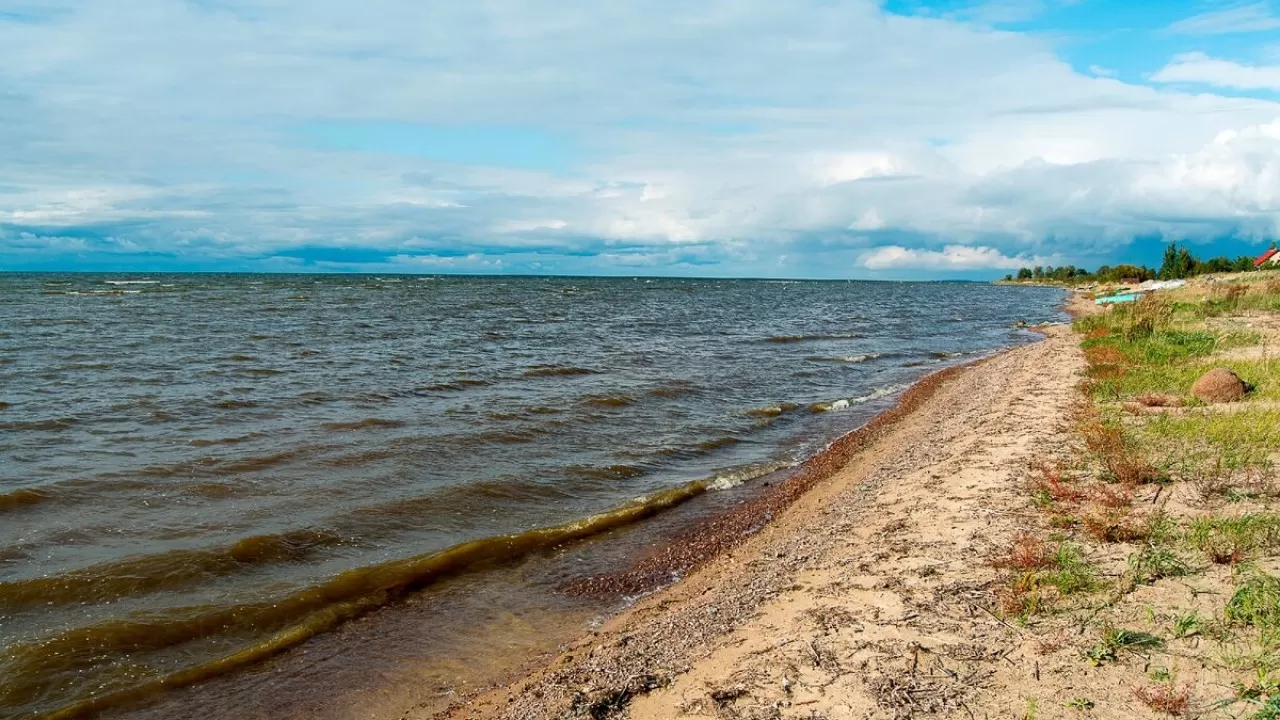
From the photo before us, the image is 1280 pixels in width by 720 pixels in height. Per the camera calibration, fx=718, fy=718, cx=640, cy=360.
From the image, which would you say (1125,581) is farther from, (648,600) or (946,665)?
(648,600)

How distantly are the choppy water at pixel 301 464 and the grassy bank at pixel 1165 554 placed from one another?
5748 millimetres

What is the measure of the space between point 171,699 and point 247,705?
2.39 ft

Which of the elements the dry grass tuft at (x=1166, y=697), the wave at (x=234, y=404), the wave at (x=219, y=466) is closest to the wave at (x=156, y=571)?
the wave at (x=219, y=466)

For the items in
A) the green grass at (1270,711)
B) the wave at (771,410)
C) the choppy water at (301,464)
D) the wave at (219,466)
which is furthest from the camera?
the wave at (771,410)

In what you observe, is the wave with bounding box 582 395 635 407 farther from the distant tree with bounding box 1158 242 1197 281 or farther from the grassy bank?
the distant tree with bounding box 1158 242 1197 281

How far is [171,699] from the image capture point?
6410 mm

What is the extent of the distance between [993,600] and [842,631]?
1.32 m

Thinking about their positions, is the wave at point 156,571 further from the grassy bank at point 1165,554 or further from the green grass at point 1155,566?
the green grass at point 1155,566

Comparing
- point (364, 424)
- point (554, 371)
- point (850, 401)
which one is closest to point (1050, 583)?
point (364, 424)

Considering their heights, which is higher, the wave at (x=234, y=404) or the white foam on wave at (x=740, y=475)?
the wave at (x=234, y=404)

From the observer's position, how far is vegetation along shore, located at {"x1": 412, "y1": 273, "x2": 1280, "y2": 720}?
4773mm

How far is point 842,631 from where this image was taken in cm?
574

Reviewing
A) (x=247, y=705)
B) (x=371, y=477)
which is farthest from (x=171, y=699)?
(x=371, y=477)

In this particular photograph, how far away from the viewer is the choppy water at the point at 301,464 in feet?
25.1
